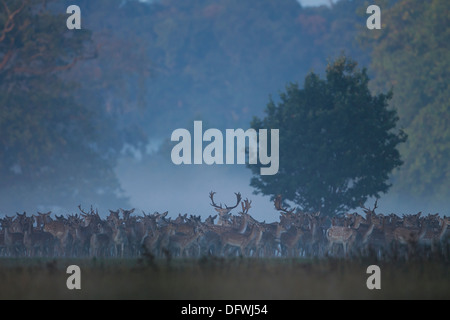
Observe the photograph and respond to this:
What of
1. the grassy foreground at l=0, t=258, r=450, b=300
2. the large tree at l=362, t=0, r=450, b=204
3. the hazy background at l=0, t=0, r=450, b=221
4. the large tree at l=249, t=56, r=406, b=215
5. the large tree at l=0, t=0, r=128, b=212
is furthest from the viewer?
the large tree at l=362, t=0, r=450, b=204

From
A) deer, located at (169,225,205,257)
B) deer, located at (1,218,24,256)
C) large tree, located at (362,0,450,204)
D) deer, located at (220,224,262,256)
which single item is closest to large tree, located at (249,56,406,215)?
deer, located at (220,224,262,256)

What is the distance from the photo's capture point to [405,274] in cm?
2042

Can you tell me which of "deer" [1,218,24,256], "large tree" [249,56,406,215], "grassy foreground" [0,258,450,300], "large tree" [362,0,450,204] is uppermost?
"large tree" [362,0,450,204]

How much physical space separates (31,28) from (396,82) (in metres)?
27.3

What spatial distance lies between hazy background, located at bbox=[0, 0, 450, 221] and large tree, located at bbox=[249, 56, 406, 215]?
1911cm

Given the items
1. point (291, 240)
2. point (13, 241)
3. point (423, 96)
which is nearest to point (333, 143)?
point (291, 240)

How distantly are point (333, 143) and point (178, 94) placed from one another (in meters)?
73.4

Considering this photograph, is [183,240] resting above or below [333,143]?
below

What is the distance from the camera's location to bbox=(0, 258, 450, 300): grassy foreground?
18.6 m

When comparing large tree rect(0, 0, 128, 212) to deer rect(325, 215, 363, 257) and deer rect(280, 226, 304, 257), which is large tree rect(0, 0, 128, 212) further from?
deer rect(325, 215, 363, 257)

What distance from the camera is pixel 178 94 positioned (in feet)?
374

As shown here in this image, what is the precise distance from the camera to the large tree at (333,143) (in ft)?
136

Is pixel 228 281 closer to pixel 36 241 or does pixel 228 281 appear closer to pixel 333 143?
pixel 36 241
